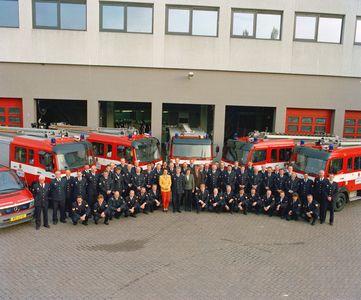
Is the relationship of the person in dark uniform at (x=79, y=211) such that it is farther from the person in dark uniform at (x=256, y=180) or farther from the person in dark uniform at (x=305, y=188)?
the person in dark uniform at (x=305, y=188)

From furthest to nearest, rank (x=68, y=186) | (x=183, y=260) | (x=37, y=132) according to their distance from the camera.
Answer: (x=37, y=132) → (x=68, y=186) → (x=183, y=260)

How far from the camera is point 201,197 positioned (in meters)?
10.3

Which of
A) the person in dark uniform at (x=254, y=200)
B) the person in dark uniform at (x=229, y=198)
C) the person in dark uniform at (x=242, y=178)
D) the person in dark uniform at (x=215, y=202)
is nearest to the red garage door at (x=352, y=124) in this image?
the person in dark uniform at (x=242, y=178)

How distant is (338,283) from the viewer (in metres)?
6.07

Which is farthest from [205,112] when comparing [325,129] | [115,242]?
[115,242]

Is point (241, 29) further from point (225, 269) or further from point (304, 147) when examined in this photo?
point (225, 269)

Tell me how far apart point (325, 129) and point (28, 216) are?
1659 cm

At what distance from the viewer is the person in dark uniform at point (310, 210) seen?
9.38 metres

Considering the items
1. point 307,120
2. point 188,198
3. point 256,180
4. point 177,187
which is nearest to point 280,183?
point 256,180

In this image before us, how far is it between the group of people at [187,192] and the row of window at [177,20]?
29.0ft

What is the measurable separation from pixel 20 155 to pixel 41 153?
135cm

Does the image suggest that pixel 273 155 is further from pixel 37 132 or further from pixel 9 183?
pixel 9 183

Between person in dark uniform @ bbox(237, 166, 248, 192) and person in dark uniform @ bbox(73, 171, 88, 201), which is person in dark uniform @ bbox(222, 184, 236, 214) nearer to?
person in dark uniform @ bbox(237, 166, 248, 192)

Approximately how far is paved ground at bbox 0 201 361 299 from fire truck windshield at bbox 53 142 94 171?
2.21m
